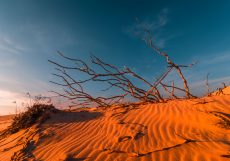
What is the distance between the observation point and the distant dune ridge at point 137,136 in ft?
11.8

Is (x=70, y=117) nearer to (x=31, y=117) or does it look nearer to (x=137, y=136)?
(x=31, y=117)

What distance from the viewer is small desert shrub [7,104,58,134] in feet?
21.1

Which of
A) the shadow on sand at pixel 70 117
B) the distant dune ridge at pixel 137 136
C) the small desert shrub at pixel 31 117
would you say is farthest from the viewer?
the small desert shrub at pixel 31 117

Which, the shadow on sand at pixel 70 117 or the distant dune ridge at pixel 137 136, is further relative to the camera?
the shadow on sand at pixel 70 117

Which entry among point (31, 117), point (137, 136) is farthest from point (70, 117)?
point (137, 136)

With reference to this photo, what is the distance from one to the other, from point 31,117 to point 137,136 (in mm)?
3800

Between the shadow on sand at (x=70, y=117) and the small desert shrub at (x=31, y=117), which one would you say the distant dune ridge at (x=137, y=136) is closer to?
the shadow on sand at (x=70, y=117)

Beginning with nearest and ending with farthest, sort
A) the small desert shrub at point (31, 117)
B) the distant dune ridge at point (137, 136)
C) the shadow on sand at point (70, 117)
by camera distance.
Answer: the distant dune ridge at point (137, 136)
the shadow on sand at point (70, 117)
the small desert shrub at point (31, 117)

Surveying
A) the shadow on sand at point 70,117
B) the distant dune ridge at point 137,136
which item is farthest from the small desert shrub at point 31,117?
the distant dune ridge at point 137,136

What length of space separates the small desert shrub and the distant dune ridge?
1.38 ft

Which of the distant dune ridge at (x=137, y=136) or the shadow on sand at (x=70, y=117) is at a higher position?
the shadow on sand at (x=70, y=117)

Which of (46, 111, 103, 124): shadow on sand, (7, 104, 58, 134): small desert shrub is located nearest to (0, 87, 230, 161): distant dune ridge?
(46, 111, 103, 124): shadow on sand

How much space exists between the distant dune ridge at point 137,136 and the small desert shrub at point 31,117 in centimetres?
42

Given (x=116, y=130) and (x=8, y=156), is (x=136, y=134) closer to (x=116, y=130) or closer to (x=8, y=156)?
(x=116, y=130)
